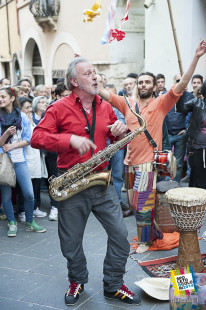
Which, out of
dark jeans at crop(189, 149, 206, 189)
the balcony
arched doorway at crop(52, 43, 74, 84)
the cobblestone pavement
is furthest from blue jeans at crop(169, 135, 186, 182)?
the balcony

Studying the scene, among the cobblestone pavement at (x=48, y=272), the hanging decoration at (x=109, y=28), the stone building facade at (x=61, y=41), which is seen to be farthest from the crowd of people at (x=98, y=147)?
the stone building facade at (x=61, y=41)

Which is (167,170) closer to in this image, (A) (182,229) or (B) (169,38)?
(A) (182,229)

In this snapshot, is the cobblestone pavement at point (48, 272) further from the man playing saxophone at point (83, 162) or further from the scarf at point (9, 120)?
the scarf at point (9, 120)

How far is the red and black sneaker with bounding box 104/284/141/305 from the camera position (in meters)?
3.41

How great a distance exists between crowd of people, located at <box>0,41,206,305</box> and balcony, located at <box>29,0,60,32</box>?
831 cm

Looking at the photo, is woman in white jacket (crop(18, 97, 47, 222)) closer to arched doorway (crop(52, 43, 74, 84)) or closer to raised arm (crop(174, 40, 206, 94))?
raised arm (crop(174, 40, 206, 94))

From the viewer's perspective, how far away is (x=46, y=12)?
14.4 metres

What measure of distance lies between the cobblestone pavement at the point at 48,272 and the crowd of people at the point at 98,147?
0.40 ft

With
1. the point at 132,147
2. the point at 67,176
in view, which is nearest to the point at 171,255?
the point at 132,147

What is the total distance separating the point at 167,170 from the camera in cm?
430

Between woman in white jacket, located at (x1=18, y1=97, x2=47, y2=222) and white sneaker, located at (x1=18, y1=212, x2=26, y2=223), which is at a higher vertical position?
woman in white jacket, located at (x1=18, y1=97, x2=47, y2=222)

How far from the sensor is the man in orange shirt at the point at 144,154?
14.3ft

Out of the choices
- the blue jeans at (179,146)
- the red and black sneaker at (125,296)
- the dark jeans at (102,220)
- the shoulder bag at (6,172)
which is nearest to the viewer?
the dark jeans at (102,220)

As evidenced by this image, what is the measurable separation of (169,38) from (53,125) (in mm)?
7001
